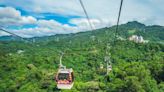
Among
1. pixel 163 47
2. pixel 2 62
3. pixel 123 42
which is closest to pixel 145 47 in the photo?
pixel 163 47

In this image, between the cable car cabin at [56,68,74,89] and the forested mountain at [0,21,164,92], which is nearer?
the cable car cabin at [56,68,74,89]

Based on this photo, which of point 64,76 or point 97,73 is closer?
point 64,76

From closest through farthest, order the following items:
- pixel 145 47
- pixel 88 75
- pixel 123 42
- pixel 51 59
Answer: pixel 88 75
pixel 51 59
pixel 145 47
pixel 123 42

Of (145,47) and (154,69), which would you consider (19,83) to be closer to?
(154,69)

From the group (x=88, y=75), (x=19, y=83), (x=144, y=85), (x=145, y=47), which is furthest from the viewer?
(x=145, y=47)

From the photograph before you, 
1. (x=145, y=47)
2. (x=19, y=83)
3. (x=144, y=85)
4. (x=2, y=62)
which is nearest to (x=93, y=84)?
(x=144, y=85)

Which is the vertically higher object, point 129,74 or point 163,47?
point 163,47

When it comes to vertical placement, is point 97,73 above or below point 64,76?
below

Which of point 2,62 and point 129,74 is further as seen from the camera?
point 2,62

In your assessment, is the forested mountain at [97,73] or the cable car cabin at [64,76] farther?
the forested mountain at [97,73]

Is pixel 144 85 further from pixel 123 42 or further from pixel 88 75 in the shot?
pixel 123 42
